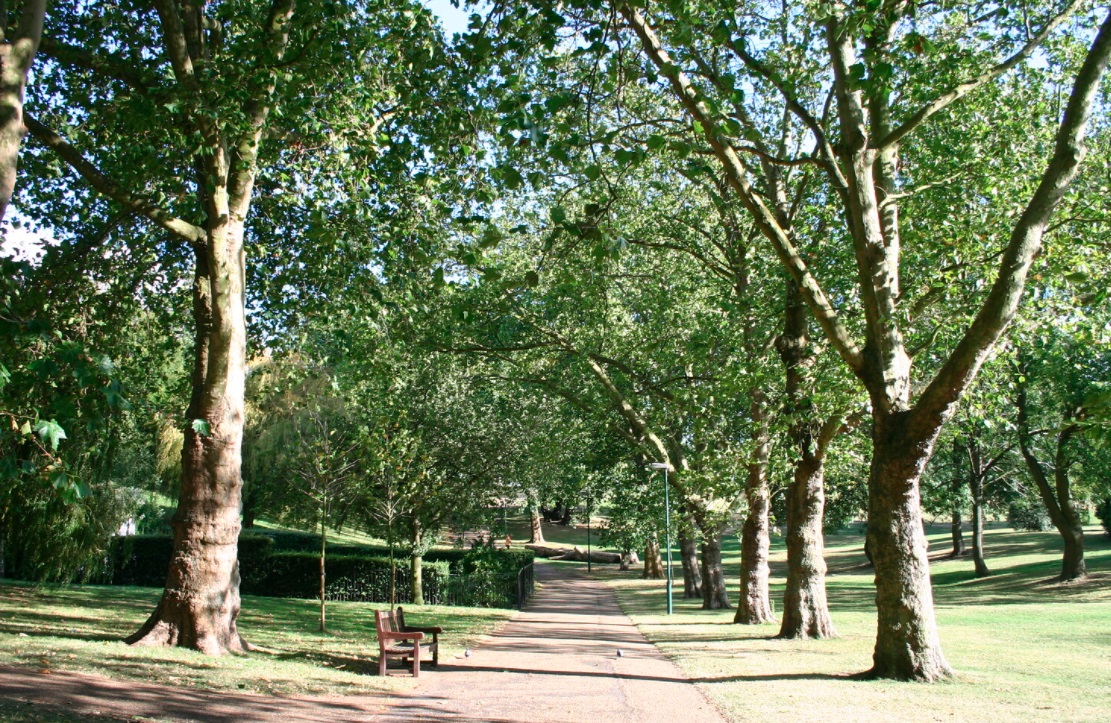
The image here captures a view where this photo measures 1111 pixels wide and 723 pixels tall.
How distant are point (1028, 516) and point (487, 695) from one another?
5058 centimetres

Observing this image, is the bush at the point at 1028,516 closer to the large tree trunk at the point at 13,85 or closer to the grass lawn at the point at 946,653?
the grass lawn at the point at 946,653

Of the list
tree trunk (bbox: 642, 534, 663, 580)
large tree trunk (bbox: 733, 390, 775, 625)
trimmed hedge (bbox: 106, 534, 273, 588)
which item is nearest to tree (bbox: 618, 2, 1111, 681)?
large tree trunk (bbox: 733, 390, 775, 625)

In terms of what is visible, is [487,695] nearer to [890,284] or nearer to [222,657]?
[222,657]

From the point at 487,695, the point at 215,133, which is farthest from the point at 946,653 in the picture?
the point at 215,133

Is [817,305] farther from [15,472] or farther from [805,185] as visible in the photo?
[15,472]

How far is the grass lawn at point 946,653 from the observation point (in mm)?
8633

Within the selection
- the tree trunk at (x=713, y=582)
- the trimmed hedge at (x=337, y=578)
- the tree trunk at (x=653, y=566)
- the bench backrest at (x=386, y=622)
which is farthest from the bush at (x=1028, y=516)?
the bench backrest at (x=386, y=622)

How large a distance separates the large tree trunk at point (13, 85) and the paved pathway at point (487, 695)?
4.11 m

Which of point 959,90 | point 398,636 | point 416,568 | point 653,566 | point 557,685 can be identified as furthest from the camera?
point 653,566

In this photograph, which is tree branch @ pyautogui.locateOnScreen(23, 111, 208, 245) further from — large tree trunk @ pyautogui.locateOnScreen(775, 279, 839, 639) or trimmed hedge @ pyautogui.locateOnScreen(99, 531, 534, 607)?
trimmed hedge @ pyautogui.locateOnScreen(99, 531, 534, 607)

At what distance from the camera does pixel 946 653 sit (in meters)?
13.7

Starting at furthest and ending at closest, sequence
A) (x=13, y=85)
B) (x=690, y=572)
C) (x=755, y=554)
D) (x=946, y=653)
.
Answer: (x=690, y=572) < (x=755, y=554) < (x=946, y=653) < (x=13, y=85)

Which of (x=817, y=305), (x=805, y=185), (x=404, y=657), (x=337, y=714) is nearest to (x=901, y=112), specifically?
(x=805, y=185)

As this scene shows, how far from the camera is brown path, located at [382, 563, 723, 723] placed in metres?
8.46
